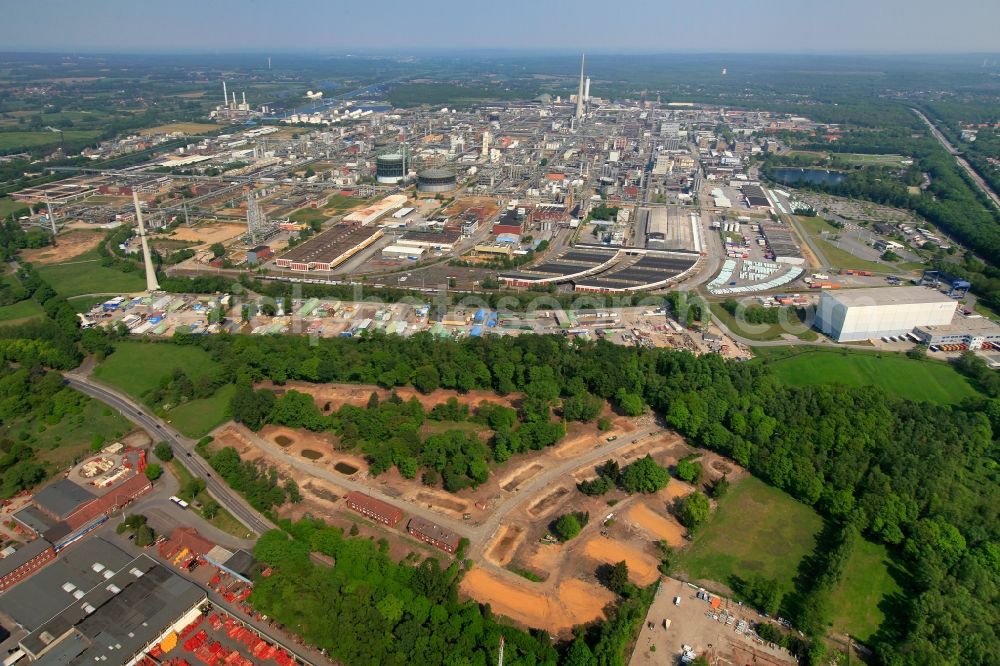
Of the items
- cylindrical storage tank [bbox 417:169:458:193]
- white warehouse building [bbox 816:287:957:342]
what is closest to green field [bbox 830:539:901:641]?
white warehouse building [bbox 816:287:957:342]

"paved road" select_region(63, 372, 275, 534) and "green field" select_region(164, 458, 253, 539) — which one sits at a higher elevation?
"paved road" select_region(63, 372, 275, 534)

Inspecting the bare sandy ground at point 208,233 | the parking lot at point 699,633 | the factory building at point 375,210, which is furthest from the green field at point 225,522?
the factory building at point 375,210

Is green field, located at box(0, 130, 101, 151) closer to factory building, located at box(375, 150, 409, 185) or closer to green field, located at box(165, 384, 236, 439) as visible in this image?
factory building, located at box(375, 150, 409, 185)

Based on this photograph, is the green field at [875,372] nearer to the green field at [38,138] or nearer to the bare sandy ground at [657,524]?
the bare sandy ground at [657,524]

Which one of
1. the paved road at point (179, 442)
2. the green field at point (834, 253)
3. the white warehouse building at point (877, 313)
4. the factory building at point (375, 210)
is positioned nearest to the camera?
the paved road at point (179, 442)

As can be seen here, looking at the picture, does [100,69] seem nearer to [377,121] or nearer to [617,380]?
[377,121]

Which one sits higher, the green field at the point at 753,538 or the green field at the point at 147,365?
the green field at the point at 147,365

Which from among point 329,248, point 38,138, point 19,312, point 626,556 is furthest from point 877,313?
point 38,138
